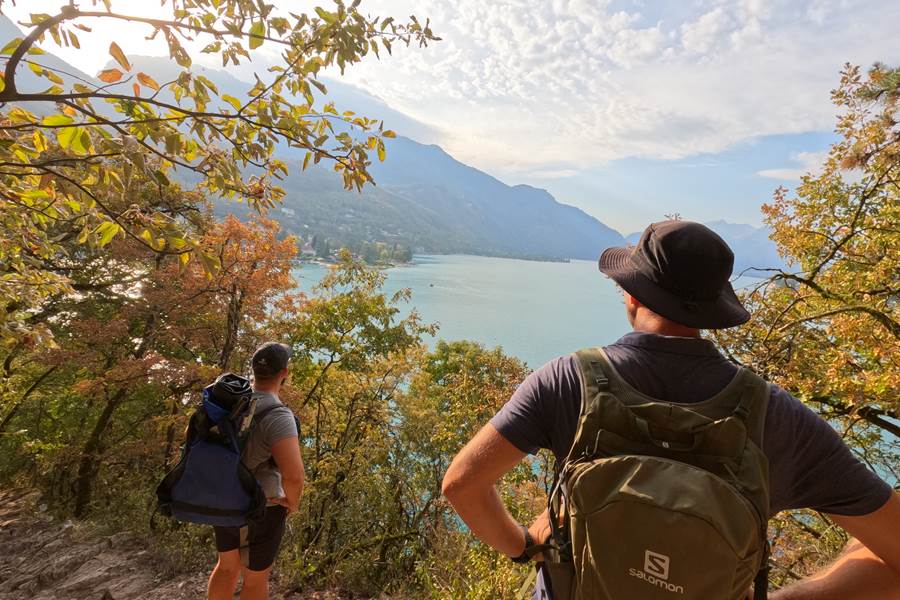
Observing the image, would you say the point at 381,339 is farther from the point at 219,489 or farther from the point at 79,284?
the point at 219,489

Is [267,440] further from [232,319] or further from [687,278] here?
[232,319]

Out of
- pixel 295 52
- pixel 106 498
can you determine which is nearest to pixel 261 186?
pixel 295 52

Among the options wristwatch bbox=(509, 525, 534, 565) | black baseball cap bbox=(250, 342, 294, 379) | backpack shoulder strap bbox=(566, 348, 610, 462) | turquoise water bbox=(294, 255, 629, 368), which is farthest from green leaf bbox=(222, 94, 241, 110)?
turquoise water bbox=(294, 255, 629, 368)

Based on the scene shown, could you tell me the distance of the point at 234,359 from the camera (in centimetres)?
1006

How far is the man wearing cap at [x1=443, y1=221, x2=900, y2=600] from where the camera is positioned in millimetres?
1177

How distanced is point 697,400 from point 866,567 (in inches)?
25.2

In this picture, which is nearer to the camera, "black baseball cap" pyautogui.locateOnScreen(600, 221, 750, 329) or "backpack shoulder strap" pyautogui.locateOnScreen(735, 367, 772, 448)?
"backpack shoulder strap" pyautogui.locateOnScreen(735, 367, 772, 448)

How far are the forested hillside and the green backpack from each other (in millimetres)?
744

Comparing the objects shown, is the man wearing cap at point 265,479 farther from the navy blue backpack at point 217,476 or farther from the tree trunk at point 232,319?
the tree trunk at point 232,319

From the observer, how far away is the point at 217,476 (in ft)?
8.25

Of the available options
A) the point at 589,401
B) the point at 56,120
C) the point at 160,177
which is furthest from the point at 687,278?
the point at 56,120

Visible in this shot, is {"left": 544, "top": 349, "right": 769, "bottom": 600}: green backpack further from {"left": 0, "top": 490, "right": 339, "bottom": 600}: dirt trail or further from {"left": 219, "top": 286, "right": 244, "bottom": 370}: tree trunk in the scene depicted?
{"left": 219, "top": 286, "right": 244, "bottom": 370}: tree trunk

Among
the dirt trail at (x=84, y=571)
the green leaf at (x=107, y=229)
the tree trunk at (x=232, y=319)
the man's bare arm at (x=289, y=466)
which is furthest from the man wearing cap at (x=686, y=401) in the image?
the tree trunk at (x=232, y=319)

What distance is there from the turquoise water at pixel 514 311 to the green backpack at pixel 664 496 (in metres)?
32.0
